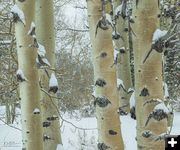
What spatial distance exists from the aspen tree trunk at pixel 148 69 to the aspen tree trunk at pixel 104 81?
3.04ft

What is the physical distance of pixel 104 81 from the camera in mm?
3783

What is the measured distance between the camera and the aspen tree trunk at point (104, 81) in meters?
3.75

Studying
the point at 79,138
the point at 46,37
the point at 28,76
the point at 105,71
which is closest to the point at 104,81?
the point at 105,71

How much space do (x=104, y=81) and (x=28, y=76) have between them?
2.62 ft

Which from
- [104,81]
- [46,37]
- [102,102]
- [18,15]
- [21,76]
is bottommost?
[102,102]

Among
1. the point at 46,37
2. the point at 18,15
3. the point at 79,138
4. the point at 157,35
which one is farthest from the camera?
the point at 79,138

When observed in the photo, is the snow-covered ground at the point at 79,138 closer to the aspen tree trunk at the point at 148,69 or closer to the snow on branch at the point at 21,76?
the snow on branch at the point at 21,76

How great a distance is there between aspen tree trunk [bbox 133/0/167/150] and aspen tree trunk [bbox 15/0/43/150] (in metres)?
1.51

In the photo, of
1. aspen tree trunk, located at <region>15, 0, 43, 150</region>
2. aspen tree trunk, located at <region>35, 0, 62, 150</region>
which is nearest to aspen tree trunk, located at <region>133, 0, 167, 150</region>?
aspen tree trunk, located at <region>15, 0, 43, 150</region>

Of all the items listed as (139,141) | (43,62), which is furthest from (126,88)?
(139,141)

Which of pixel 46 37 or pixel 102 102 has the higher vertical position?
pixel 46 37

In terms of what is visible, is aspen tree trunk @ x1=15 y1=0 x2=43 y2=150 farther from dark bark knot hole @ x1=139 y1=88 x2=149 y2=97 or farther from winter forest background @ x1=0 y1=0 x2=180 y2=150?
dark bark knot hole @ x1=139 y1=88 x2=149 y2=97

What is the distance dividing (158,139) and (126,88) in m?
8.14

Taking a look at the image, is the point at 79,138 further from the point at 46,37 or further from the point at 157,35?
→ the point at 157,35
